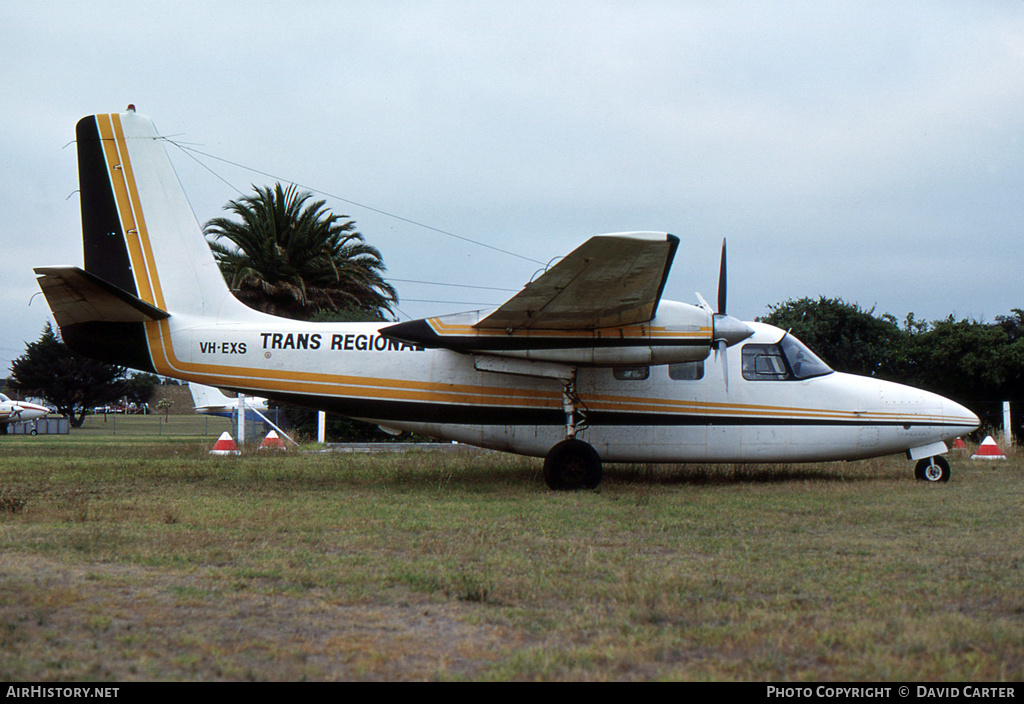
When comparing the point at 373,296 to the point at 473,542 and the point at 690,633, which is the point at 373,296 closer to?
the point at 473,542

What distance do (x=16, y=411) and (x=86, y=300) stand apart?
3152 cm

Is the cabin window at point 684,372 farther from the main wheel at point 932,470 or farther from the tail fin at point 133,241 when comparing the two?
the tail fin at point 133,241

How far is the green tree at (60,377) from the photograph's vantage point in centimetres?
5394

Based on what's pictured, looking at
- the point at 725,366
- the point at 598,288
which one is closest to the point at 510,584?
the point at 598,288

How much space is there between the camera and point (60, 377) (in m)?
53.8

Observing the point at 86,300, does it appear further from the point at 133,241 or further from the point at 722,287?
the point at 722,287

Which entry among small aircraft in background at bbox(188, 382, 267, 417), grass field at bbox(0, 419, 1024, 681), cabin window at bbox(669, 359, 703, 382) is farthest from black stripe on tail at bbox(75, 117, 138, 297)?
small aircraft in background at bbox(188, 382, 267, 417)

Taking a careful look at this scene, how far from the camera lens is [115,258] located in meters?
11.8

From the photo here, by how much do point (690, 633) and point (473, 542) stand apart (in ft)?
10.1

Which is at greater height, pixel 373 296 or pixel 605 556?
pixel 373 296

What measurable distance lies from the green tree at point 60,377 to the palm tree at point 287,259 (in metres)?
28.3

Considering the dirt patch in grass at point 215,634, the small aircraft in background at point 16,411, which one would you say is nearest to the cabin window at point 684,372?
the dirt patch in grass at point 215,634
